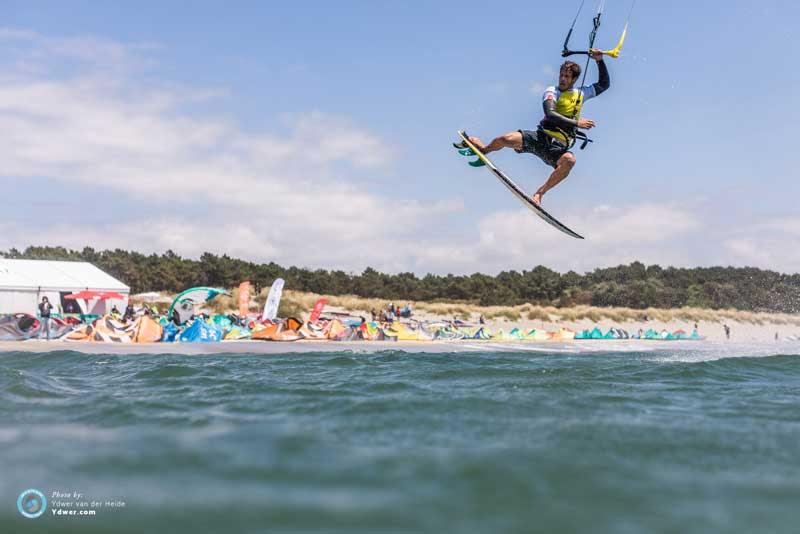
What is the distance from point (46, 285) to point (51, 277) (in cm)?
123

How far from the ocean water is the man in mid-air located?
4.57 metres

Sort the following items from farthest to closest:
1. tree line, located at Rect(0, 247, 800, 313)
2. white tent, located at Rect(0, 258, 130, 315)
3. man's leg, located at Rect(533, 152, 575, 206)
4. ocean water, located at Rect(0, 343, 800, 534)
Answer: tree line, located at Rect(0, 247, 800, 313) < white tent, located at Rect(0, 258, 130, 315) < man's leg, located at Rect(533, 152, 575, 206) < ocean water, located at Rect(0, 343, 800, 534)

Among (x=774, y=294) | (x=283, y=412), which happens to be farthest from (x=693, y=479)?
(x=774, y=294)

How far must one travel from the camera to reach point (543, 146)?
33.3 ft

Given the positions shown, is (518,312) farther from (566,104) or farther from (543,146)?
(566,104)

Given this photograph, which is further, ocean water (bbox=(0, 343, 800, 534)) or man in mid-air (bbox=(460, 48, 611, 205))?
man in mid-air (bbox=(460, 48, 611, 205))

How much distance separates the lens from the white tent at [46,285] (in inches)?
1150

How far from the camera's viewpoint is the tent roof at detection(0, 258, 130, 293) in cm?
2969

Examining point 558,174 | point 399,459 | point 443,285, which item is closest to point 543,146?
point 558,174

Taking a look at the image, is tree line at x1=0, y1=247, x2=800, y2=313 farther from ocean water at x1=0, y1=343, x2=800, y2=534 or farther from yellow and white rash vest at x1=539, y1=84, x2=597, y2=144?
ocean water at x1=0, y1=343, x2=800, y2=534

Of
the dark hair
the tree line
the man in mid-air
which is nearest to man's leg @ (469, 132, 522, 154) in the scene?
the man in mid-air

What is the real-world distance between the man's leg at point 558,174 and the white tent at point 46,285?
27.1m

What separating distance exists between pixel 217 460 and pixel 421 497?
4.16ft

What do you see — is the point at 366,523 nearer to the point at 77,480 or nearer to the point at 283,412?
the point at 77,480
